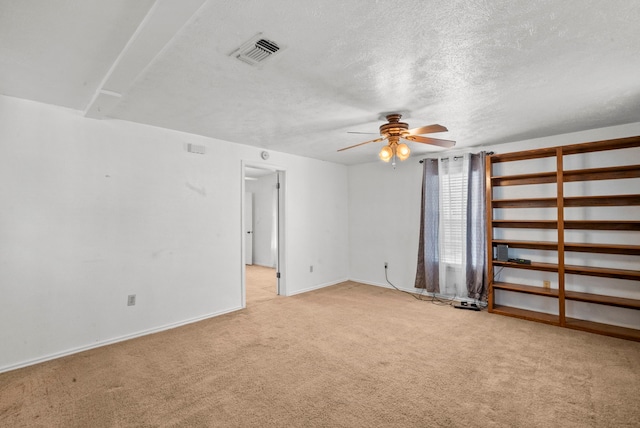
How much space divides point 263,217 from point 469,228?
5.26m

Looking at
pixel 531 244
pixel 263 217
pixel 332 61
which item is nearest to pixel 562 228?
pixel 531 244

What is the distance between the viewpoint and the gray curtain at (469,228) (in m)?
4.50

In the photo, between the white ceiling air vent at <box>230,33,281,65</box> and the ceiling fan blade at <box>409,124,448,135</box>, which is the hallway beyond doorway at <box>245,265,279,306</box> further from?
the white ceiling air vent at <box>230,33,281,65</box>

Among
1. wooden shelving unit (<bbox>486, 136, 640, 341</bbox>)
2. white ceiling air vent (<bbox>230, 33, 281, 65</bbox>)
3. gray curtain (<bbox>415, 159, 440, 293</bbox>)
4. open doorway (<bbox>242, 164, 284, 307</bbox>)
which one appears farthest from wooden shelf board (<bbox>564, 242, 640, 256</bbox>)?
open doorway (<bbox>242, 164, 284, 307</bbox>)

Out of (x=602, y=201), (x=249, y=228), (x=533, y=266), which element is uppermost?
(x=602, y=201)

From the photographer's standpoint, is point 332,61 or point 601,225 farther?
point 601,225

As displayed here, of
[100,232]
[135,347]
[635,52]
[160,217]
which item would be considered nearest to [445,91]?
[635,52]

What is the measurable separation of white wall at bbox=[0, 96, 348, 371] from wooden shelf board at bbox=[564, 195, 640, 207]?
4.34 m

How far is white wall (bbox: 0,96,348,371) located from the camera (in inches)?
108

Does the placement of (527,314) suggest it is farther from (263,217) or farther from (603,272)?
(263,217)

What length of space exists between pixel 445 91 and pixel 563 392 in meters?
2.58

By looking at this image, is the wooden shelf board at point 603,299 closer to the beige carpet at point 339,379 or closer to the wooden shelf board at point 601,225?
the beige carpet at point 339,379

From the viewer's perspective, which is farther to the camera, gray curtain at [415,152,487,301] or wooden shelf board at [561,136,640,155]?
gray curtain at [415,152,487,301]

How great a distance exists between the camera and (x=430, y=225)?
5.02 m
